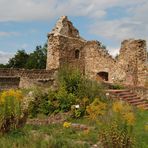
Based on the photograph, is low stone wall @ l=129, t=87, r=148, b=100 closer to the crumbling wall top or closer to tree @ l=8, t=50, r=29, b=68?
the crumbling wall top

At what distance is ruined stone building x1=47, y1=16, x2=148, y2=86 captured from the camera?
25.7 metres

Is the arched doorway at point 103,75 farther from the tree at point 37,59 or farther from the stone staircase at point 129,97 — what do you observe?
the tree at point 37,59

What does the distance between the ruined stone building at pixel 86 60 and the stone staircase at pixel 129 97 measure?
5.80 meters

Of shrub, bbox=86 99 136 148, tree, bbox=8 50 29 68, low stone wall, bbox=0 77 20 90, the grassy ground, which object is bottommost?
the grassy ground

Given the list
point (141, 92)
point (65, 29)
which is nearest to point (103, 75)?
point (65, 29)

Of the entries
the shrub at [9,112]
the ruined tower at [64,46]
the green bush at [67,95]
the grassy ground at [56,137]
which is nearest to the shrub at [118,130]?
the grassy ground at [56,137]

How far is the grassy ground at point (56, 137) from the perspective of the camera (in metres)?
9.18

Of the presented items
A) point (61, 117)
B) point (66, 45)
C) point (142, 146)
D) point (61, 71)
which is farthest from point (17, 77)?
point (142, 146)

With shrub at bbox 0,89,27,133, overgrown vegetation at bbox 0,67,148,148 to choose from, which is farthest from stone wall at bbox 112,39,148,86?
shrub at bbox 0,89,27,133

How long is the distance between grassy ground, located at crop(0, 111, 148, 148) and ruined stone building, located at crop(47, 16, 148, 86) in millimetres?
13175

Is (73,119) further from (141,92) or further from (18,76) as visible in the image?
(18,76)

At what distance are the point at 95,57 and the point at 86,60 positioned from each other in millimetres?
977

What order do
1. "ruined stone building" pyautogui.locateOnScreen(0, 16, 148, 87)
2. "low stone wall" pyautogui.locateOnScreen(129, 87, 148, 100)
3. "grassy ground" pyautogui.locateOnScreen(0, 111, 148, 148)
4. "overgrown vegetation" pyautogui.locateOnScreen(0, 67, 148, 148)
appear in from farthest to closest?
"ruined stone building" pyautogui.locateOnScreen(0, 16, 148, 87) → "low stone wall" pyautogui.locateOnScreen(129, 87, 148, 100) → "grassy ground" pyautogui.locateOnScreen(0, 111, 148, 148) → "overgrown vegetation" pyautogui.locateOnScreen(0, 67, 148, 148)

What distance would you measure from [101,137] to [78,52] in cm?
2034
